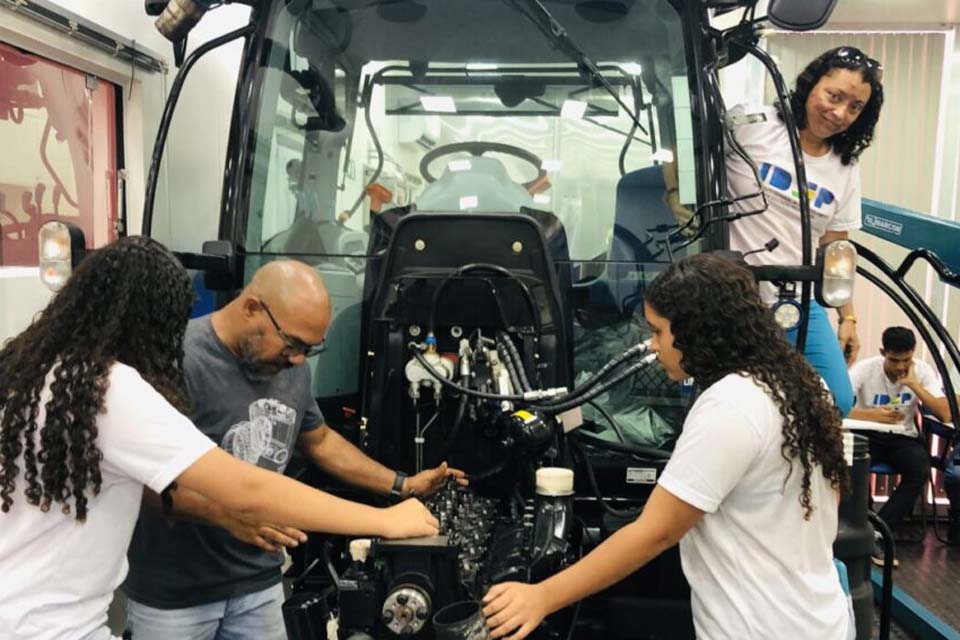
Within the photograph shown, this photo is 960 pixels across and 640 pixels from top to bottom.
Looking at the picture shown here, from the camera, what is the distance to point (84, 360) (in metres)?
1.61

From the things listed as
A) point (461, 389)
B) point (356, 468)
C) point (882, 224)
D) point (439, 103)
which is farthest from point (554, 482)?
point (882, 224)

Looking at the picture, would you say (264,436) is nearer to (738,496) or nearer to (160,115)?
(738,496)

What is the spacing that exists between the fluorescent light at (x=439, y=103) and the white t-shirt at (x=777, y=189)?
0.97 metres

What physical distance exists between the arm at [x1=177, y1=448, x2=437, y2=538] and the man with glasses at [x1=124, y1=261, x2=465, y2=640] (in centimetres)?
28

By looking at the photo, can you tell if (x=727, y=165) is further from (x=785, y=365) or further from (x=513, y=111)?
(x=785, y=365)

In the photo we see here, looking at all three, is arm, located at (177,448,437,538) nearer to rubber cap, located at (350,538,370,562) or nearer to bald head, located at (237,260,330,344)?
rubber cap, located at (350,538,370,562)

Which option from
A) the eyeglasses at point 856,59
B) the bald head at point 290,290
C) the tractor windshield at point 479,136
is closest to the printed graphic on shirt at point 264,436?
the bald head at point 290,290

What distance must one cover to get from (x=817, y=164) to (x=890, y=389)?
3.38 m

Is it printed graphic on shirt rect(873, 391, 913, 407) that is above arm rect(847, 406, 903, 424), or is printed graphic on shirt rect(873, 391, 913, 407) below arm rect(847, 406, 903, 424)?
above

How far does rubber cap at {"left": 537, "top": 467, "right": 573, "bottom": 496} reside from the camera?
2074 millimetres

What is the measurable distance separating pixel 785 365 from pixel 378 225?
62.1 inches

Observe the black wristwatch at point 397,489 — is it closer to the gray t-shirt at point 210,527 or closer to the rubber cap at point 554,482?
the gray t-shirt at point 210,527

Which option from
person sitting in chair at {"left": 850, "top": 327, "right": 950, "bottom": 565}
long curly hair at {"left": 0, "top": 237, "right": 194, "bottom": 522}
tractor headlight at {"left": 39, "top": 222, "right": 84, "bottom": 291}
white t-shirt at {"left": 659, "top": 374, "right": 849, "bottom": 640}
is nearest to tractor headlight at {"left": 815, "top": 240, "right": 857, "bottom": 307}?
white t-shirt at {"left": 659, "top": 374, "right": 849, "bottom": 640}

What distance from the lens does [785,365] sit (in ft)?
5.84
